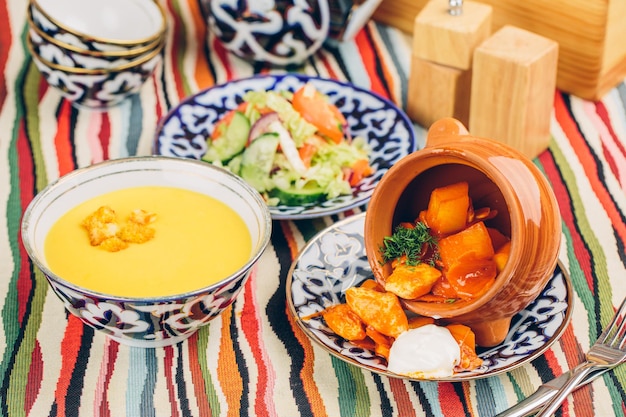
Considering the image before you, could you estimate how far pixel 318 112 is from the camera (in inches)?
76.1

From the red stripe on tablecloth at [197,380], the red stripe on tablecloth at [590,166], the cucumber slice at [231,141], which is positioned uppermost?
the cucumber slice at [231,141]

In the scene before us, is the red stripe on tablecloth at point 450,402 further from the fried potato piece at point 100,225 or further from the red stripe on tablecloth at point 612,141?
the red stripe on tablecloth at point 612,141

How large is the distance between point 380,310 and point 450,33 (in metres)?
0.82

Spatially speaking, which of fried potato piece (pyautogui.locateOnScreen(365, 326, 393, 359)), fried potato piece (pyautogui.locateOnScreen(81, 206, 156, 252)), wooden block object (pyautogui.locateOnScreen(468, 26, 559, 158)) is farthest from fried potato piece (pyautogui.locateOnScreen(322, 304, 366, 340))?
wooden block object (pyautogui.locateOnScreen(468, 26, 559, 158))

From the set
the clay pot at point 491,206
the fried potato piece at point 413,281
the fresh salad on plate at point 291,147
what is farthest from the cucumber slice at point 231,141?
the fried potato piece at point 413,281

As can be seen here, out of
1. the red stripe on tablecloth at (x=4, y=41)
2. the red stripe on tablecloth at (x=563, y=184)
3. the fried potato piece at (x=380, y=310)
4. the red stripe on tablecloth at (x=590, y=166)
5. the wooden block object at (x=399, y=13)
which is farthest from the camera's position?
the wooden block object at (x=399, y=13)

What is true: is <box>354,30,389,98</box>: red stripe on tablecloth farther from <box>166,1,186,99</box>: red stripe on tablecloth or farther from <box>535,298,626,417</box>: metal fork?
<box>535,298,626,417</box>: metal fork

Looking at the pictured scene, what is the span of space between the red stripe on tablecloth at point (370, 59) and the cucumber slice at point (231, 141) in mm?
471

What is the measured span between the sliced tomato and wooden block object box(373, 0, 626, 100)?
1.99 ft

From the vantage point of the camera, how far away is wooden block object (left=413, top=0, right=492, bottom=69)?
1949 millimetres

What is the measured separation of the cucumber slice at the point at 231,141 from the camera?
1893mm

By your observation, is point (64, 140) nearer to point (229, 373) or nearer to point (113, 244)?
point (113, 244)

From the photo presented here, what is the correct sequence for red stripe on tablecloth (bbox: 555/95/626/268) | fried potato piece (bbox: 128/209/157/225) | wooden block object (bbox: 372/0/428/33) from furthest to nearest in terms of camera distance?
1. wooden block object (bbox: 372/0/428/33)
2. red stripe on tablecloth (bbox: 555/95/626/268)
3. fried potato piece (bbox: 128/209/157/225)

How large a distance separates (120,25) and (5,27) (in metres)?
Result: 0.52
